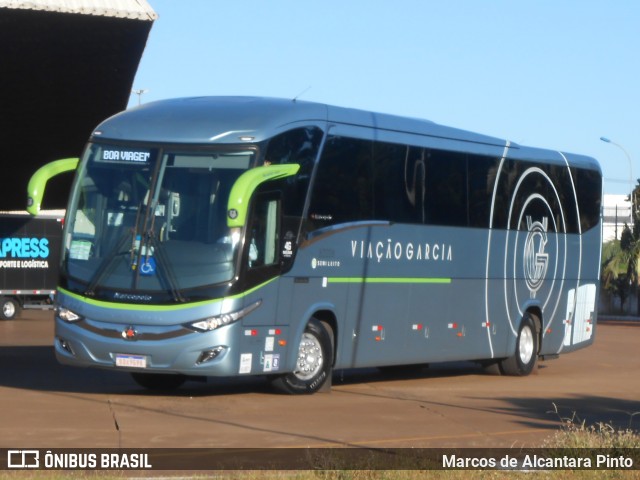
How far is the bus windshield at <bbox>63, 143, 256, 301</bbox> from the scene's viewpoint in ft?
50.0

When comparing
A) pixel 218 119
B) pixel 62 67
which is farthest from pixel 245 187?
pixel 62 67

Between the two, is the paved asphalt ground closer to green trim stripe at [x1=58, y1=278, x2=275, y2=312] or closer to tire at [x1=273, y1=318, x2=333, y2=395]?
tire at [x1=273, y1=318, x2=333, y2=395]

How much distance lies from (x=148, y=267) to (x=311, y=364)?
278cm

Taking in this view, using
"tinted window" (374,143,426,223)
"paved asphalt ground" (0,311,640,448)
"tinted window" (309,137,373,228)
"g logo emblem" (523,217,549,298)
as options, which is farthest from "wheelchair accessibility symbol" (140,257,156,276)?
"g logo emblem" (523,217,549,298)

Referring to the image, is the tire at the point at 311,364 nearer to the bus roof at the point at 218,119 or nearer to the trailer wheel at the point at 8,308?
the bus roof at the point at 218,119

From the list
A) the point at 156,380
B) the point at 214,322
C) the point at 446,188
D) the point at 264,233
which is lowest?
the point at 156,380

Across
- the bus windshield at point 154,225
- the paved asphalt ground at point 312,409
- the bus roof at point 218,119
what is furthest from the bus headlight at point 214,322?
the bus roof at point 218,119

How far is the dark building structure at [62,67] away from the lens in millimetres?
19484

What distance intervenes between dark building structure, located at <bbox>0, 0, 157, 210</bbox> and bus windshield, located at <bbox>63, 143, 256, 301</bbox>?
Result: 4188 mm

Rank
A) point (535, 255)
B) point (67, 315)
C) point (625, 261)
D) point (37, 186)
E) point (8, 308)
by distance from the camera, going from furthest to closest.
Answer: point (625, 261) < point (8, 308) < point (535, 255) < point (37, 186) < point (67, 315)

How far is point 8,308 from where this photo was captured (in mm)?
40875

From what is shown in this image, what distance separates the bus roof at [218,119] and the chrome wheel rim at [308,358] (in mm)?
2820

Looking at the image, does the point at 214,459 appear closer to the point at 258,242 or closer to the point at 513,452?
the point at 513,452

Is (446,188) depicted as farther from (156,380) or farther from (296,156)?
(156,380)
